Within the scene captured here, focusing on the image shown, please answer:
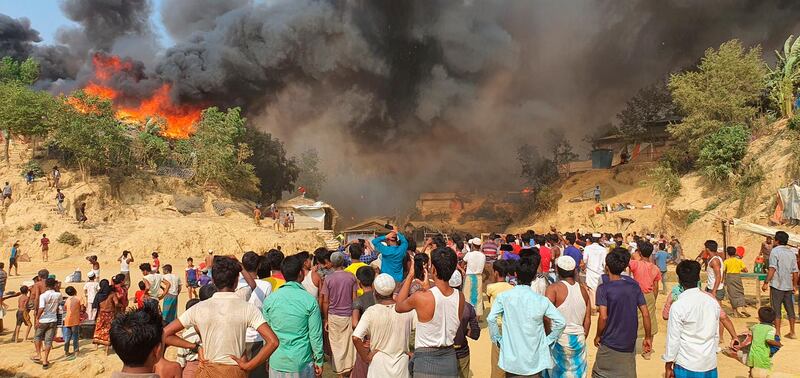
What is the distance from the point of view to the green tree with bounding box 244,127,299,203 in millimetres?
42094

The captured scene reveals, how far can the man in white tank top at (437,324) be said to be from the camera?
418 cm

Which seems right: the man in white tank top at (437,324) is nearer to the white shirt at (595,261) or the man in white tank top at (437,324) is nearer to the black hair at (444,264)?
the black hair at (444,264)

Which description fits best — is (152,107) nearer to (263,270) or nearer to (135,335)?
(263,270)

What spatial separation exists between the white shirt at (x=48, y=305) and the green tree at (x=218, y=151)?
2565cm

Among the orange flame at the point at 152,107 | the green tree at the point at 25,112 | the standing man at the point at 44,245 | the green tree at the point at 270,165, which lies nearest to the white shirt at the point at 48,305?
the standing man at the point at 44,245

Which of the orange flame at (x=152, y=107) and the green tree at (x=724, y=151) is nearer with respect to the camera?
the green tree at (x=724, y=151)

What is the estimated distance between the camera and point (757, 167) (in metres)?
23.0

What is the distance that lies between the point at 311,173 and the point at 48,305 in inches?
1779

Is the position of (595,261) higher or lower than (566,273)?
higher

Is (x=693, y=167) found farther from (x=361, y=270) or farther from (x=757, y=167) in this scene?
(x=361, y=270)

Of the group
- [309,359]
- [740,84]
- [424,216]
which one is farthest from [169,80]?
[309,359]

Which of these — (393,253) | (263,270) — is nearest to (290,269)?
(263,270)

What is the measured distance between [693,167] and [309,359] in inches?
1212

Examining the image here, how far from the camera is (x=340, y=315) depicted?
5602 millimetres
